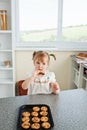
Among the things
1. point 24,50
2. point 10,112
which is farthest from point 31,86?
point 24,50

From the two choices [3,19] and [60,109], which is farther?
[3,19]

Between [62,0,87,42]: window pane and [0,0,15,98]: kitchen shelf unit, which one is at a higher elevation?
[62,0,87,42]: window pane

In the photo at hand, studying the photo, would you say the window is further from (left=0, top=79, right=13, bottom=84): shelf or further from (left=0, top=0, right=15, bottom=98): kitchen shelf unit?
(left=0, top=79, right=13, bottom=84): shelf

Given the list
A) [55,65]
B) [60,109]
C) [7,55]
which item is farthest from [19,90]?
[60,109]

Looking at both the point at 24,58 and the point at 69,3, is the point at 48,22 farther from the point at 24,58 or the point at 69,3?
the point at 24,58

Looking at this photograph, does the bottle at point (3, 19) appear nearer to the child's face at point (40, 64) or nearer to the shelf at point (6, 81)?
the shelf at point (6, 81)

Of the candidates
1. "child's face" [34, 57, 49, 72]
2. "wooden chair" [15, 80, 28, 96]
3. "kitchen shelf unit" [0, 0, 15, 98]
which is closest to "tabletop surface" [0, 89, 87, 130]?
"child's face" [34, 57, 49, 72]

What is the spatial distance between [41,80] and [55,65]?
1648 millimetres

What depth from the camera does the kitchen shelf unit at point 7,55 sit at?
9.45 feet

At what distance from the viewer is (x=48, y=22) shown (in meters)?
3.08

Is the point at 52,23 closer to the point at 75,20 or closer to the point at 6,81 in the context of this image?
the point at 75,20

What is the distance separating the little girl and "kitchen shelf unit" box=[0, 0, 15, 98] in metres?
1.43

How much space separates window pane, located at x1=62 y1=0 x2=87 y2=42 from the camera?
9.89ft

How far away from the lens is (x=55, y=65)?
10.4 ft
